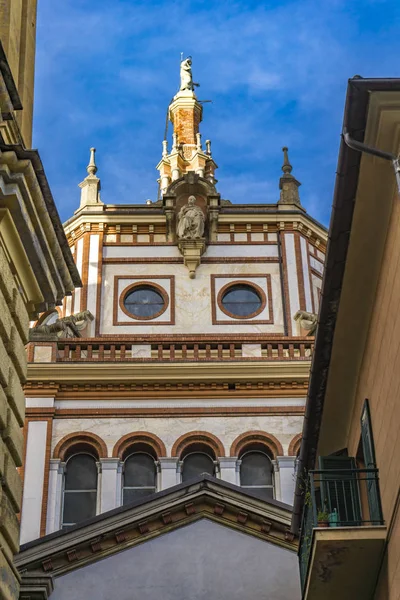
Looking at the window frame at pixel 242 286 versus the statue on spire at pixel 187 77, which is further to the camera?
the statue on spire at pixel 187 77

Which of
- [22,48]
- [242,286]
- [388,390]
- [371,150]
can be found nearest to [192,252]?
[242,286]

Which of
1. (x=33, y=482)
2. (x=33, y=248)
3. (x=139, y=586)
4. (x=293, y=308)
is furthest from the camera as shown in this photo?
(x=293, y=308)

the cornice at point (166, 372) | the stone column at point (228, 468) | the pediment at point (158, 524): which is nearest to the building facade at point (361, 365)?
the pediment at point (158, 524)

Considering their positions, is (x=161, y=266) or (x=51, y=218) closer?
(x=51, y=218)

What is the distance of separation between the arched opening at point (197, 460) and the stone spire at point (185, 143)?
13.2 meters

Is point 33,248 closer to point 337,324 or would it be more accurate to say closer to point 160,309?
point 337,324

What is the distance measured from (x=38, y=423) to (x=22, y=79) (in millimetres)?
13237

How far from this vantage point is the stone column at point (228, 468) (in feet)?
94.8

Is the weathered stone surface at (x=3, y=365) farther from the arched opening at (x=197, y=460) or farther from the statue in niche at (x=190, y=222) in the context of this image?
the statue in niche at (x=190, y=222)

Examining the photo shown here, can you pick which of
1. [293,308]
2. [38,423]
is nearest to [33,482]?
[38,423]

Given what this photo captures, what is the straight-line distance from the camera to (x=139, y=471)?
29.3 m

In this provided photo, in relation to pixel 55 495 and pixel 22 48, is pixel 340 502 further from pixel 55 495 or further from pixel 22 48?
pixel 55 495

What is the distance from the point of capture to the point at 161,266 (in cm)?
3522

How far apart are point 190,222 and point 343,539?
2136 centimetres
